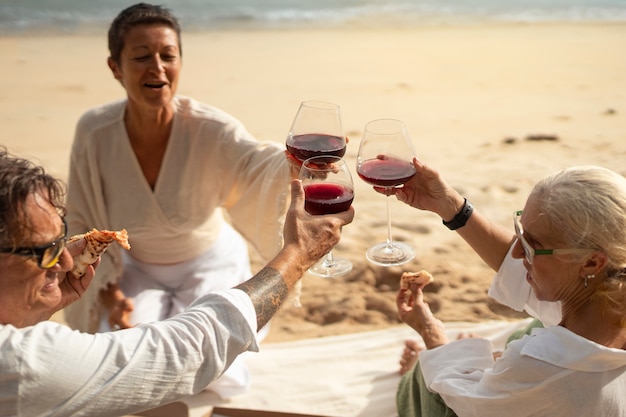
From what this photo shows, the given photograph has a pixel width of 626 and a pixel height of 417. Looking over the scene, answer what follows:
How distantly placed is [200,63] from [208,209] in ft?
31.4

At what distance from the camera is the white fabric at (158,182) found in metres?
4.48

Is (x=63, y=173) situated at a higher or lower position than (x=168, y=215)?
lower

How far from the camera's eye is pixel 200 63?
13.7 meters

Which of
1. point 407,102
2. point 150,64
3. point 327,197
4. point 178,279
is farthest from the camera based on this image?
point 407,102

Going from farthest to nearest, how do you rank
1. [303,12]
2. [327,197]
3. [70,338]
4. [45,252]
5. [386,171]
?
[303,12], [386,171], [327,197], [45,252], [70,338]

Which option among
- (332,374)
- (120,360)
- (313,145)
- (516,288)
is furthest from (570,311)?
(332,374)

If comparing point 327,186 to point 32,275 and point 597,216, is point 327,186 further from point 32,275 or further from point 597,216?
point 32,275

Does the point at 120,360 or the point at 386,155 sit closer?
the point at 120,360

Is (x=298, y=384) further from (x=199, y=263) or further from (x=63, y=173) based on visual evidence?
(x=63, y=173)

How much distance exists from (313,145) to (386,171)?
13.3 inches

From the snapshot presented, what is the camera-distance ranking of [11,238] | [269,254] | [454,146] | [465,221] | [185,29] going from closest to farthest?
[11,238], [465,221], [269,254], [454,146], [185,29]

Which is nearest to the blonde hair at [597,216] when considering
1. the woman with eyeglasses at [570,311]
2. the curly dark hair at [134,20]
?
the woman with eyeglasses at [570,311]

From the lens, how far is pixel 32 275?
243 centimetres

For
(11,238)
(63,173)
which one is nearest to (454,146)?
(63,173)
